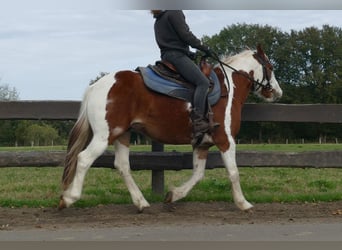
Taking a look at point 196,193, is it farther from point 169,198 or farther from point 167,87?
point 167,87

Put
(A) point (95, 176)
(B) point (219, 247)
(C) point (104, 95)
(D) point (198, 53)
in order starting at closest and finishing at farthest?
(B) point (219, 247), (C) point (104, 95), (D) point (198, 53), (A) point (95, 176)

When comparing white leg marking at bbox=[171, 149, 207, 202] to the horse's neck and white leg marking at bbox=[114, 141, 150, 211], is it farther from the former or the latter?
the horse's neck

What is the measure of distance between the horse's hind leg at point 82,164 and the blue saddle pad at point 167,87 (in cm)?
96

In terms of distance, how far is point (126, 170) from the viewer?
675 centimetres

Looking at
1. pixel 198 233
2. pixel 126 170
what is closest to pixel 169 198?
pixel 126 170

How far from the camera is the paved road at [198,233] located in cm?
482

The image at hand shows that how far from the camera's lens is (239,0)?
995 mm


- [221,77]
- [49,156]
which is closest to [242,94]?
[221,77]

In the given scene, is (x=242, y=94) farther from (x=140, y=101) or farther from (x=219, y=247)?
(x=219, y=247)

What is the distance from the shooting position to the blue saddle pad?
6.48 meters

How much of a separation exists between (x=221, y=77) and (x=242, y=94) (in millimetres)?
404

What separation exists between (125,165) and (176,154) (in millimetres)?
987

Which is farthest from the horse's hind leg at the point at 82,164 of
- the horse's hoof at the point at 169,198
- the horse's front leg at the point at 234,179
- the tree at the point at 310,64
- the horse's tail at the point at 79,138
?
the tree at the point at 310,64

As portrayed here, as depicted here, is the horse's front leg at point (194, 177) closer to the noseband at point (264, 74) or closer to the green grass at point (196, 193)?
the green grass at point (196, 193)
